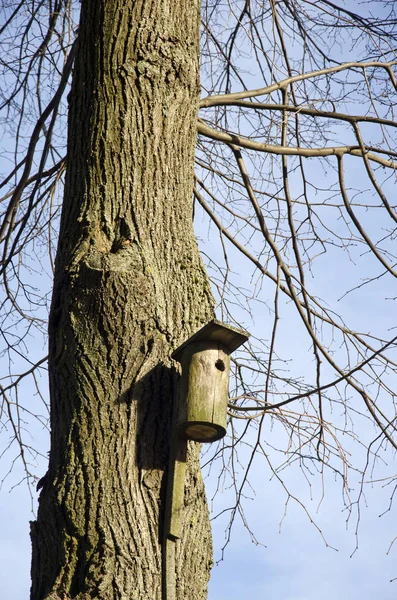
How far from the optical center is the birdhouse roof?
2471 mm

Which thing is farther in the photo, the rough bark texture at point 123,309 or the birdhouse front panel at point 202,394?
the birdhouse front panel at point 202,394

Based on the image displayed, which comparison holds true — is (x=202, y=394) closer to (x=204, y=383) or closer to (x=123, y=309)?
(x=204, y=383)

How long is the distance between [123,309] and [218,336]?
319 millimetres

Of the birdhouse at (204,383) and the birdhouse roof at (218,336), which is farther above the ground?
the birdhouse roof at (218,336)

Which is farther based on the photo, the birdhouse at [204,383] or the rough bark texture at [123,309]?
the birdhouse at [204,383]

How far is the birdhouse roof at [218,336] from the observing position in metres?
2.47

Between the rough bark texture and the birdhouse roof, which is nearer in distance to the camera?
the rough bark texture

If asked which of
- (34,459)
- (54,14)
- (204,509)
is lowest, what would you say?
(204,509)

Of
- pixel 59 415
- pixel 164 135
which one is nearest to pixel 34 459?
pixel 59 415

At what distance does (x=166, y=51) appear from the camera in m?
2.93

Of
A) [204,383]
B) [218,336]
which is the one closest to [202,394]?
[204,383]

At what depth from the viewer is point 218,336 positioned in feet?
8.32

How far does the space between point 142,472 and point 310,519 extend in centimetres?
155

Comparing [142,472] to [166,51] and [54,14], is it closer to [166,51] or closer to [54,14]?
[166,51]
